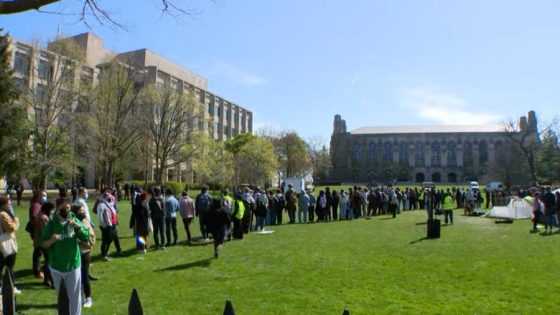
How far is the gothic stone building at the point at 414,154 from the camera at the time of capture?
125688 millimetres

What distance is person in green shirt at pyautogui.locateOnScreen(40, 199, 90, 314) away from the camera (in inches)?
241

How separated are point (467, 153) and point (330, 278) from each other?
416ft

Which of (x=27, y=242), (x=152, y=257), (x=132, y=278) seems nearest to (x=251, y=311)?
(x=132, y=278)

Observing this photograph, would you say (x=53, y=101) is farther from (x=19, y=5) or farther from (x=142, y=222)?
(x=19, y=5)

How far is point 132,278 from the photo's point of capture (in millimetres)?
9875

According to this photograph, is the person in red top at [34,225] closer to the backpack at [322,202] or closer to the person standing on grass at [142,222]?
the person standing on grass at [142,222]

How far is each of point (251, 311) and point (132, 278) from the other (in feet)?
12.3

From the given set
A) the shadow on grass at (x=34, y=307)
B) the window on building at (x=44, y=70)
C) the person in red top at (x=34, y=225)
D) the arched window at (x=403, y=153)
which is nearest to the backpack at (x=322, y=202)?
the person in red top at (x=34, y=225)

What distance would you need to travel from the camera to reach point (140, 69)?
46125mm

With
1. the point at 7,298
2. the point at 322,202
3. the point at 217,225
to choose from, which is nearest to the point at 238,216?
the point at 217,225

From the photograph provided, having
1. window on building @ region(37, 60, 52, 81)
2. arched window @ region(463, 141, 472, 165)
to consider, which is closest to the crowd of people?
window on building @ region(37, 60, 52, 81)

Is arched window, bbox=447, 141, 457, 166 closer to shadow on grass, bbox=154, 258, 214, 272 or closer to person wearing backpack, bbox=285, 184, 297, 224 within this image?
person wearing backpack, bbox=285, 184, 297, 224

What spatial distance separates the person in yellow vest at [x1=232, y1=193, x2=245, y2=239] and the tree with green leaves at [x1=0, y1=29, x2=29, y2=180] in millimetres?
19638

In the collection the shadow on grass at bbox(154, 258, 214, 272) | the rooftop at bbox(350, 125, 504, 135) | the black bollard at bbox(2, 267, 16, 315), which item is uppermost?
the rooftop at bbox(350, 125, 504, 135)
